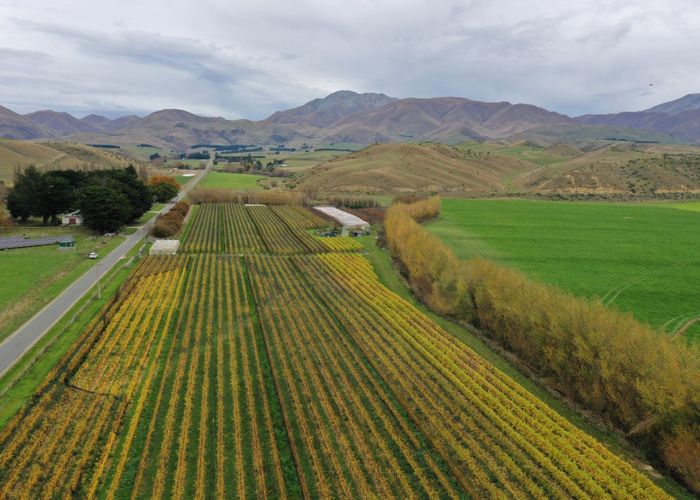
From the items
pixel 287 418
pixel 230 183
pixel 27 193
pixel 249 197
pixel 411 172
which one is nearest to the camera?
pixel 287 418

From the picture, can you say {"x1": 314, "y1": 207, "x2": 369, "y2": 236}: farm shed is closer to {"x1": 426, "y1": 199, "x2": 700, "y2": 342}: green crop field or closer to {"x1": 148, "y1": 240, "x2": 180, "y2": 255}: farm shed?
{"x1": 426, "y1": 199, "x2": 700, "y2": 342}: green crop field

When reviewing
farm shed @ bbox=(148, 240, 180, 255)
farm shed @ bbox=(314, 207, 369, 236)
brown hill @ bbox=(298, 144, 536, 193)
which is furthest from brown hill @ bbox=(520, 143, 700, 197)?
farm shed @ bbox=(148, 240, 180, 255)

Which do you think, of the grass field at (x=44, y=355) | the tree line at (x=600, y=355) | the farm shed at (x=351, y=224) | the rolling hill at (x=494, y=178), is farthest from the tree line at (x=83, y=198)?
the rolling hill at (x=494, y=178)

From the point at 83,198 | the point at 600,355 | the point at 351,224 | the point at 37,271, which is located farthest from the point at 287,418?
the point at 83,198

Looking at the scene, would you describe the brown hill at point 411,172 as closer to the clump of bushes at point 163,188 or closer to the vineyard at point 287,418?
the clump of bushes at point 163,188

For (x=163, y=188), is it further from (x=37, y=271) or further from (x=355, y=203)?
(x=37, y=271)

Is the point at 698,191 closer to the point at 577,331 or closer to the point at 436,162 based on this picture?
the point at 436,162
